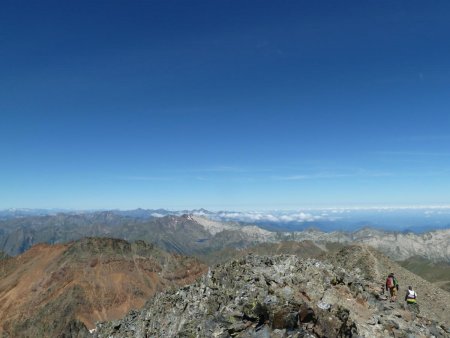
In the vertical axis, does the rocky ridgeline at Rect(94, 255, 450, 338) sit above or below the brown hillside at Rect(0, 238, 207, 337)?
above

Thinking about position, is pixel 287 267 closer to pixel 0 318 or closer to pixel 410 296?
pixel 410 296

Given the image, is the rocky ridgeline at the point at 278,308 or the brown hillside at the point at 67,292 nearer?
the rocky ridgeline at the point at 278,308

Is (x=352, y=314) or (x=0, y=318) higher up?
(x=352, y=314)

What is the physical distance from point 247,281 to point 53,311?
470 feet

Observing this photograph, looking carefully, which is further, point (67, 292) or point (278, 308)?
point (67, 292)

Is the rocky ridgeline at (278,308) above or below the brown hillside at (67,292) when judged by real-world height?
above

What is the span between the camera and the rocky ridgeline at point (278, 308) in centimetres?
2795

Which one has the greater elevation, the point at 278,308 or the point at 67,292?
the point at 278,308

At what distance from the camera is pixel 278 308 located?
28.0 meters

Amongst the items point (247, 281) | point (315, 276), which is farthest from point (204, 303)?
point (315, 276)

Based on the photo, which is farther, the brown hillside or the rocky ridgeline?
the brown hillside

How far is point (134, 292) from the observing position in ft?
585

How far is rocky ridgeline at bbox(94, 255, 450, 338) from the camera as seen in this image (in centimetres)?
2795

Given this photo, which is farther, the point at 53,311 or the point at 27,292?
the point at 27,292
